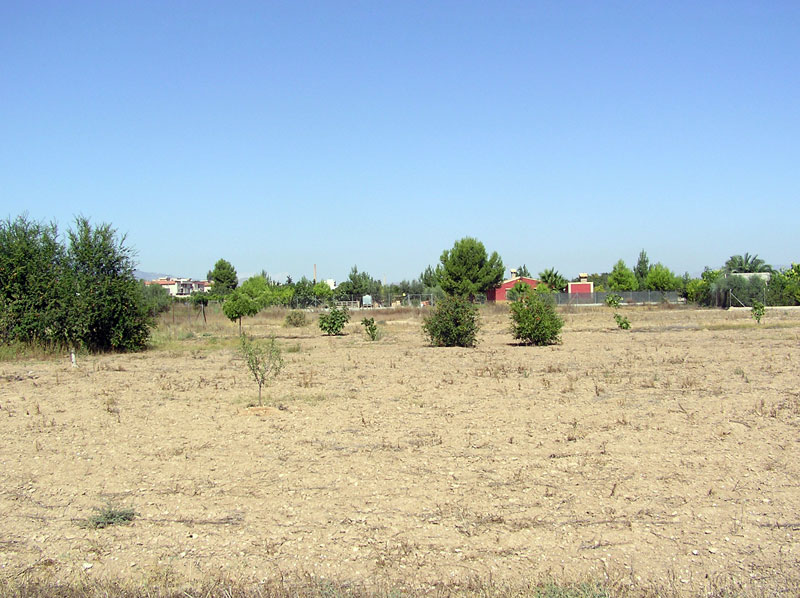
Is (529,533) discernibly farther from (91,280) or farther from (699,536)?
(91,280)

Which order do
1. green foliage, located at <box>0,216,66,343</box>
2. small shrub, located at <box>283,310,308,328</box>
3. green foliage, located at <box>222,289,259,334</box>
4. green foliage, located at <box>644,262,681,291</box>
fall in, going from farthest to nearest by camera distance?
green foliage, located at <box>644,262,681,291</box> → small shrub, located at <box>283,310,308,328</box> → green foliage, located at <box>222,289,259,334</box> → green foliage, located at <box>0,216,66,343</box>

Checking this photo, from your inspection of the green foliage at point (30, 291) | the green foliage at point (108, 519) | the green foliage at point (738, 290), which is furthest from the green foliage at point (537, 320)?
the green foliage at point (738, 290)

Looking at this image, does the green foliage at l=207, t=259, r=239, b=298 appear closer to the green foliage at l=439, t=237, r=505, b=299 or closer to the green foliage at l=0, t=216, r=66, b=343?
the green foliage at l=439, t=237, r=505, b=299

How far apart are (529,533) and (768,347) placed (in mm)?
20601

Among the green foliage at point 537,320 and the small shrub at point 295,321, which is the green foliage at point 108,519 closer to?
the green foliage at point 537,320

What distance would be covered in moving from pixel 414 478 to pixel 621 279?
325 feet

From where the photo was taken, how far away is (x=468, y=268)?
83.9 m

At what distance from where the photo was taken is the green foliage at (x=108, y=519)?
6523 millimetres

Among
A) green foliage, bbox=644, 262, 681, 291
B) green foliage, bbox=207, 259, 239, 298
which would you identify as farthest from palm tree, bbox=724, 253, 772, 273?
green foliage, bbox=207, 259, 239, 298

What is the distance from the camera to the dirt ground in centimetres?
562

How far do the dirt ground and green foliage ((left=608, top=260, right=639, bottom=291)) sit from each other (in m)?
87.7

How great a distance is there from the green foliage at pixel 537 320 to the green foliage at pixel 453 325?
175 cm

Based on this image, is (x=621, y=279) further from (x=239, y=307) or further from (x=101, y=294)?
(x=101, y=294)

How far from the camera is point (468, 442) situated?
380 inches
